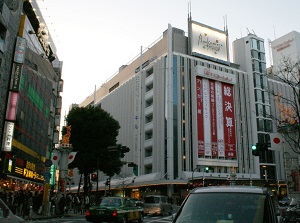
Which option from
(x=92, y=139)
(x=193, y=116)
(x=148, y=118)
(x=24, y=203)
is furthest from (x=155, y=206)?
(x=148, y=118)

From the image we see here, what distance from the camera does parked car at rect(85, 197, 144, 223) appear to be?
49.8 ft

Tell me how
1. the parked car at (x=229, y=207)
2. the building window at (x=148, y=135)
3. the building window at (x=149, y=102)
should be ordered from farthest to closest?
the building window at (x=149, y=102), the building window at (x=148, y=135), the parked car at (x=229, y=207)

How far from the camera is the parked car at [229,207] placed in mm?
5375

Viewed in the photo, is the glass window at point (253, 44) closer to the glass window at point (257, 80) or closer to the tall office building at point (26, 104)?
the glass window at point (257, 80)

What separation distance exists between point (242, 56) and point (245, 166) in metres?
26.4

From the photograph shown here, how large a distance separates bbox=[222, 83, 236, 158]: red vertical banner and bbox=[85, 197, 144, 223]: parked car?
51.7 metres

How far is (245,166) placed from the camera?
66.8 m

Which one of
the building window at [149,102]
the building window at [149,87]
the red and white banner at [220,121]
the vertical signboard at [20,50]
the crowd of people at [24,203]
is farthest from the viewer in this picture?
the building window at [149,87]

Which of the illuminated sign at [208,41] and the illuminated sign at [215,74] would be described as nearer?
the illuminated sign at [215,74]

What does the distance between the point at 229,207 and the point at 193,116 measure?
2292 inches

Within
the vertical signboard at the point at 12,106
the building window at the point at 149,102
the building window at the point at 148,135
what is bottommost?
the vertical signboard at the point at 12,106

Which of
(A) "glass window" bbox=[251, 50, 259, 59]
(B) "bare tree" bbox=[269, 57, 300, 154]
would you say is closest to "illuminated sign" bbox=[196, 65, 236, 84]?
(A) "glass window" bbox=[251, 50, 259, 59]

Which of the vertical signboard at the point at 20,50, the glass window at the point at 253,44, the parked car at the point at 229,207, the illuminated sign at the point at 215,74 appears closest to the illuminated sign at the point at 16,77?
the vertical signboard at the point at 20,50

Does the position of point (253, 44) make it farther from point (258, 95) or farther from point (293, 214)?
point (293, 214)
